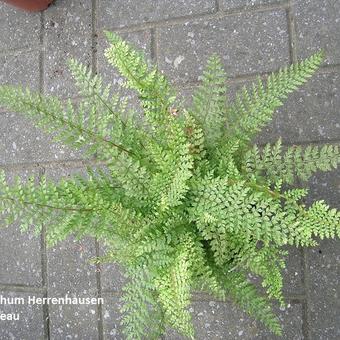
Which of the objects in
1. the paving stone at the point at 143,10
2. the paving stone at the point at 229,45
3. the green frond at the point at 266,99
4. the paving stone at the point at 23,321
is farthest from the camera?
the paving stone at the point at 23,321

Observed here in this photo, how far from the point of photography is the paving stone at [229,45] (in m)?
2.04

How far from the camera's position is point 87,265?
7.34 ft

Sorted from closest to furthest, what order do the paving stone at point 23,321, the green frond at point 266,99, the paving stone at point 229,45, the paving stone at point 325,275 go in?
1. the green frond at point 266,99
2. the paving stone at point 325,275
3. the paving stone at point 229,45
4. the paving stone at point 23,321

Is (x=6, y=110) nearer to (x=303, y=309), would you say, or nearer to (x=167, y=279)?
(x=167, y=279)

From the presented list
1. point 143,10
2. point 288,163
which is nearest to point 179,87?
point 143,10

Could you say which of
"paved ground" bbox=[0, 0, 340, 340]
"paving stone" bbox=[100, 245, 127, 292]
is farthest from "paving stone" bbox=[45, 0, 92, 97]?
"paving stone" bbox=[100, 245, 127, 292]

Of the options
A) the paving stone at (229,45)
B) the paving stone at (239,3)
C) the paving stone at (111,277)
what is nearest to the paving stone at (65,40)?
the paving stone at (229,45)

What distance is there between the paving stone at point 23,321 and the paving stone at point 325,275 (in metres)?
1.20

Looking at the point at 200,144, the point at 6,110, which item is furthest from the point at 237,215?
the point at 6,110

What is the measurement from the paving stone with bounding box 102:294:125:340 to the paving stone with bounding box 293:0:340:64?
1299 millimetres

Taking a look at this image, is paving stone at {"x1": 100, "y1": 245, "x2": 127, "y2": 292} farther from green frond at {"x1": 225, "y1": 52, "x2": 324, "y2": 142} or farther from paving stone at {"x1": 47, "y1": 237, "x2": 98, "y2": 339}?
green frond at {"x1": 225, "y1": 52, "x2": 324, "y2": 142}

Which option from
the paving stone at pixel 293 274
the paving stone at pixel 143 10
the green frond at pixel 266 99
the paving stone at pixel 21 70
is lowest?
the paving stone at pixel 293 274

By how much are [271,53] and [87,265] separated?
3.96ft

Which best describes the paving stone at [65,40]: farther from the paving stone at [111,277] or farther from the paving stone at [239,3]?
the paving stone at [111,277]
